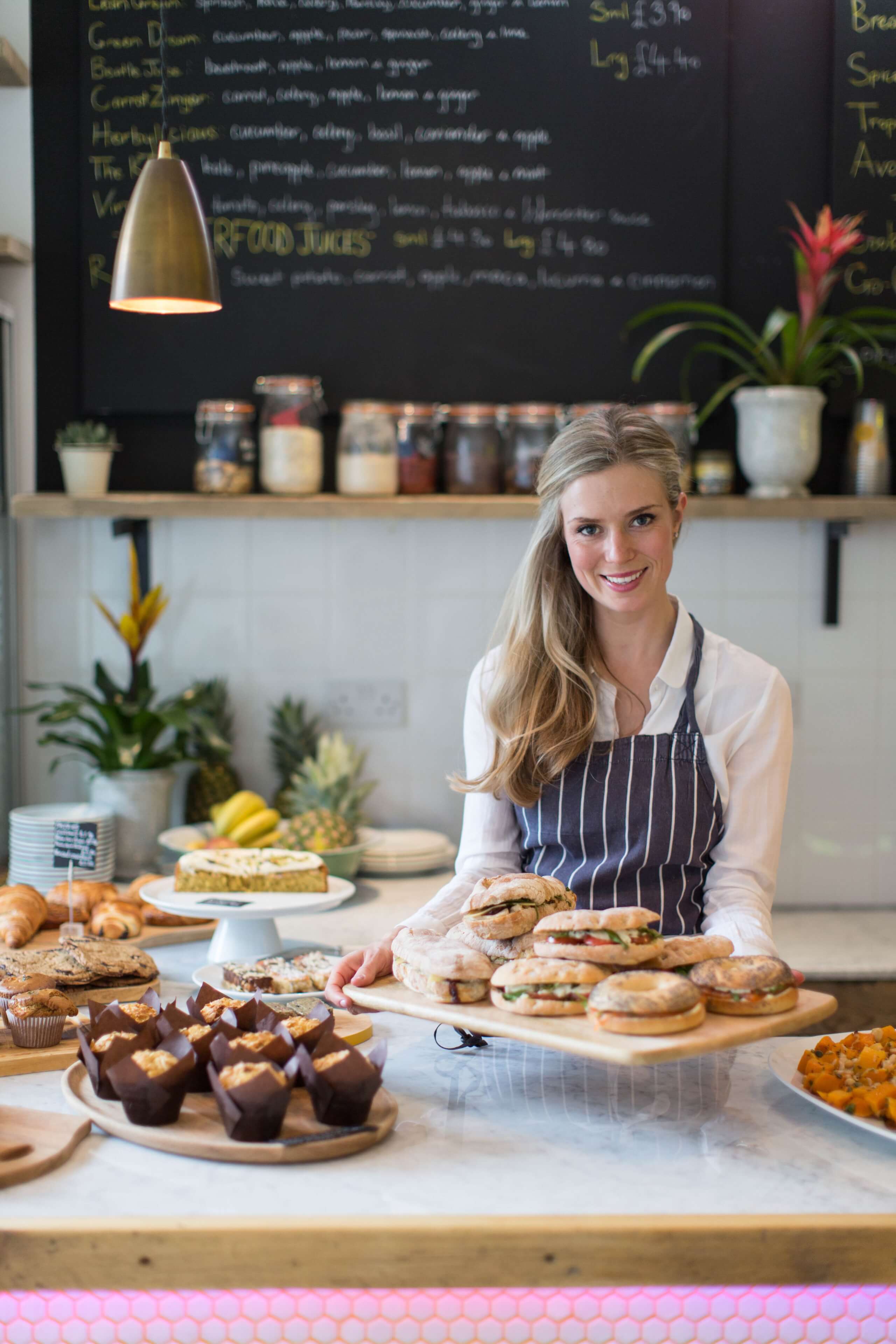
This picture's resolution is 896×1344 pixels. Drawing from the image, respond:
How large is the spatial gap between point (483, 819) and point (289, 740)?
1035 mm

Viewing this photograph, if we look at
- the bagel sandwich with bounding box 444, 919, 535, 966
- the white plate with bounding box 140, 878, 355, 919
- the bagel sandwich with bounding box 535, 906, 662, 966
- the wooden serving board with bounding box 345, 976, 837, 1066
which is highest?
the bagel sandwich with bounding box 535, 906, 662, 966

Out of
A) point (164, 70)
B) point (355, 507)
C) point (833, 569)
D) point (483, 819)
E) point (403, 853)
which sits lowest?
point (403, 853)

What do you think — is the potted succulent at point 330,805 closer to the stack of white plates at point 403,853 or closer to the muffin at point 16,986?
the stack of white plates at point 403,853

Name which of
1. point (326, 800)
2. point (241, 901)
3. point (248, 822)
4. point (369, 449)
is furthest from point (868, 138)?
point (241, 901)

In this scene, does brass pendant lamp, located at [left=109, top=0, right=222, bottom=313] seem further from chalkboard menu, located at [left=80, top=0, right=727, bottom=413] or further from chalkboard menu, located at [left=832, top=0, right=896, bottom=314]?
chalkboard menu, located at [left=832, top=0, right=896, bottom=314]

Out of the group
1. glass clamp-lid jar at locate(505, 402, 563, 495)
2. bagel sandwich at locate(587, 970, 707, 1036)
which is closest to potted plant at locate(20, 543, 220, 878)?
glass clamp-lid jar at locate(505, 402, 563, 495)

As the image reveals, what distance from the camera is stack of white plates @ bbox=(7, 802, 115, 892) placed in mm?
2359

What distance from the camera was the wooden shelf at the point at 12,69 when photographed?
255 centimetres

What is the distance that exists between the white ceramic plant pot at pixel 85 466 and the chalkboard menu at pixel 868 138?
65.6 inches

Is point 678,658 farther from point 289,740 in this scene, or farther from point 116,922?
point 289,740

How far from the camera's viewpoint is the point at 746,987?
1.21m

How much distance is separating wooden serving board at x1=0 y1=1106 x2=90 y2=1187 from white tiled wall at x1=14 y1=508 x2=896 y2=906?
5.42 feet

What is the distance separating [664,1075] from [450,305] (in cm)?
Answer: 187

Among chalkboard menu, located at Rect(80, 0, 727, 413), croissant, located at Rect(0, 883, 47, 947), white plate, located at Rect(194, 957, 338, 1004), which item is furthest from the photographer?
chalkboard menu, located at Rect(80, 0, 727, 413)
